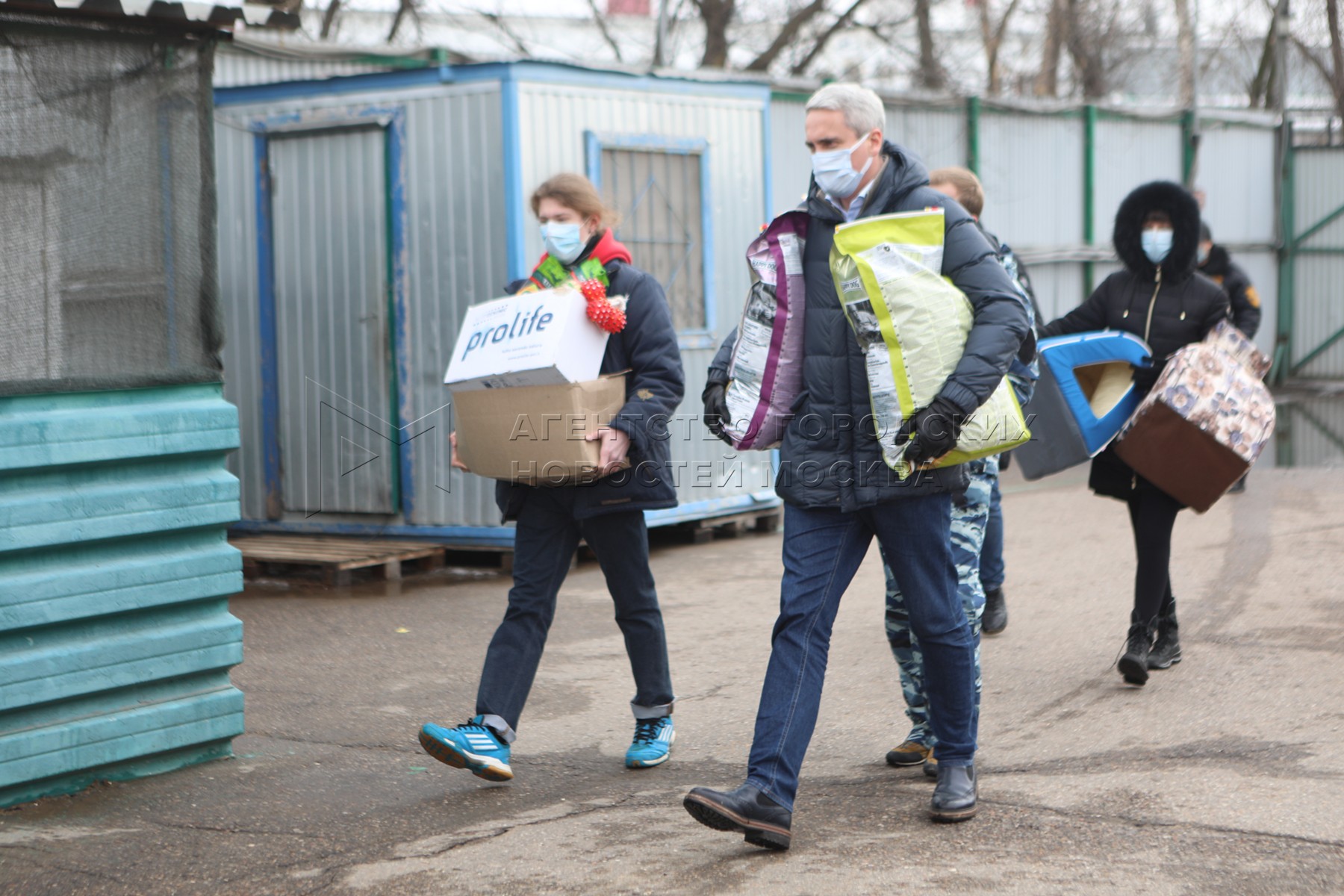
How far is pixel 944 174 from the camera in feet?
19.0

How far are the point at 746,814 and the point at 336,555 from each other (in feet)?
16.4

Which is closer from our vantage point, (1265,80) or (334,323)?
(334,323)

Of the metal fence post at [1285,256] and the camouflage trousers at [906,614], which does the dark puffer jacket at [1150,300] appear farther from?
the metal fence post at [1285,256]

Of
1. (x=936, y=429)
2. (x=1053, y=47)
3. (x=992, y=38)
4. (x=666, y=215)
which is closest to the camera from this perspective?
(x=936, y=429)

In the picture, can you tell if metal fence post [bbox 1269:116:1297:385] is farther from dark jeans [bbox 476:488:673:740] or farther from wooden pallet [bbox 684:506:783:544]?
dark jeans [bbox 476:488:673:740]

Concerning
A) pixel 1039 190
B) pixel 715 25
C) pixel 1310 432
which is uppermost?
pixel 715 25

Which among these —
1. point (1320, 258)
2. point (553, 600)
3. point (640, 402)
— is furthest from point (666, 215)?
point (1320, 258)

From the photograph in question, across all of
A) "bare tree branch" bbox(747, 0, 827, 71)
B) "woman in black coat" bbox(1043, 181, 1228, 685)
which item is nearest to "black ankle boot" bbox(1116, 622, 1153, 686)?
"woman in black coat" bbox(1043, 181, 1228, 685)

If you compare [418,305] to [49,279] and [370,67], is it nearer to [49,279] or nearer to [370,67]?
[370,67]

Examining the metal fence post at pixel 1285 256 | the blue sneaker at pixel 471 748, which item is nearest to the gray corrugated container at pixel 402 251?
the blue sneaker at pixel 471 748

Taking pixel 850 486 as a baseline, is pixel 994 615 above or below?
below

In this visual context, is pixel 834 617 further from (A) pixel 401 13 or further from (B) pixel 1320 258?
(B) pixel 1320 258

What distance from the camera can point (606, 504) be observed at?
4.72 metres

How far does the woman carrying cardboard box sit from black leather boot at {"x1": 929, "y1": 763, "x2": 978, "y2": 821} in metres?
1.04
